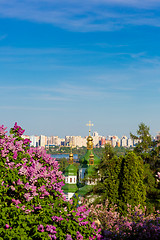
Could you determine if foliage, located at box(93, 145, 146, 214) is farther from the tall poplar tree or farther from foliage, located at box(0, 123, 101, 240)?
foliage, located at box(0, 123, 101, 240)

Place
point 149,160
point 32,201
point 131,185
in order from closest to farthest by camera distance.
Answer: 1. point 32,201
2. point 131,185
3. point 149,160

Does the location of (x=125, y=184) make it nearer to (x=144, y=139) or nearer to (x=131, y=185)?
(x=131, y=185)

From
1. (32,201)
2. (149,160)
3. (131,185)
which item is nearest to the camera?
(32,201)

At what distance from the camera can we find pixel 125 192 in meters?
15.4

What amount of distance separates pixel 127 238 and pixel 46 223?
257cm

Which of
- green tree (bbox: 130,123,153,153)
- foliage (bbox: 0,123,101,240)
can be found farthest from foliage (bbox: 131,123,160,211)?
foliage (bbox: 0,123,101,240)

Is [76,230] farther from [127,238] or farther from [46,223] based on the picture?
[127,238]

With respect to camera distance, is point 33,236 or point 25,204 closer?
point 33,236

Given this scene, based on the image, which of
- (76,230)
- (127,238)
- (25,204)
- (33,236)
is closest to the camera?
(33,236)

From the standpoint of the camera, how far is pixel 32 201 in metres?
5.93

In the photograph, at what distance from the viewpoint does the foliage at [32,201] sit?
4.79 meters

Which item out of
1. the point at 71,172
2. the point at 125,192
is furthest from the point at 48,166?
the point at 71,172

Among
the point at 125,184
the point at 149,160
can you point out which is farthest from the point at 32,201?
the point at 149,160

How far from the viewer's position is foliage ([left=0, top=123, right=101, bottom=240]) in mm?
4789
